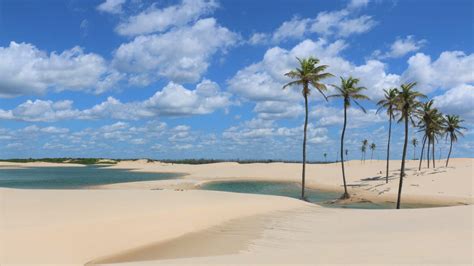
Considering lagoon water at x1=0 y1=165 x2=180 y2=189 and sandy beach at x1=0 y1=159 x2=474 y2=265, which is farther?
lagoon water at x1=0 y1=165 x2=180 y2=189

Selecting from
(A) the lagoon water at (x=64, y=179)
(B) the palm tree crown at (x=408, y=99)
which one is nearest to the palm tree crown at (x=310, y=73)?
(B) the palm tree crown at (x=408, y=99)

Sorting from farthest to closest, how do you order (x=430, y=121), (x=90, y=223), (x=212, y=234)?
(x=430, y=121)
(x=212, y=234)
(x=90, y=223)

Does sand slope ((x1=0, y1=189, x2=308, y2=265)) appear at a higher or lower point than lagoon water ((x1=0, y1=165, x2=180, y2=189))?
higher

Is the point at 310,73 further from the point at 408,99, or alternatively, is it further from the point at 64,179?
the point at 64,179

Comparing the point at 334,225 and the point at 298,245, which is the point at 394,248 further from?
the point at 334,225

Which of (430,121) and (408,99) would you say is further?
(430,121)

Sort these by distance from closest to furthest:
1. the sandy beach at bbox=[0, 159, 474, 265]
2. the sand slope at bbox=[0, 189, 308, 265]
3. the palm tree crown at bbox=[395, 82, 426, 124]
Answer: the sandy beach at bbox=[0, 159, 474, 265] < the sand slope at bbox=[0, 189, 308, 265] < the palm tree crown at bbox=[395, 82, 426, 124]

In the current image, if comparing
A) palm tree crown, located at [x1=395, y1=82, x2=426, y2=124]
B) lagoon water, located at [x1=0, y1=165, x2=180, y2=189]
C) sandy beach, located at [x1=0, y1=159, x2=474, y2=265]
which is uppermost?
palm tree crown, located at [x1=395, y1=82, x2=426, y2=124]

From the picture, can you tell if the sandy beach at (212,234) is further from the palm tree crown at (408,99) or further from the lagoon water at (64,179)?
the lagoon water at (64,179)

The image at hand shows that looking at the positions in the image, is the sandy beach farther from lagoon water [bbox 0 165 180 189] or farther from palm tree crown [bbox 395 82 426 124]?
lagoon water [bbox 0 165 180 189]

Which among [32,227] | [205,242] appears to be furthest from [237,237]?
[32,227]

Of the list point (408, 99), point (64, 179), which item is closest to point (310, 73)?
point (408, 99)

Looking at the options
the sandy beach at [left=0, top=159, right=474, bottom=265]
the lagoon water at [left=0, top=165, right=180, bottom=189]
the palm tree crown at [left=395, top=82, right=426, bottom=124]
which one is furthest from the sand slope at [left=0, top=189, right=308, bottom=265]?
the lagoon water at [left=0, top=165, right=180, bottom=189]

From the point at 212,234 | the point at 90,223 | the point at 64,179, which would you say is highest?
the point at 90,223
